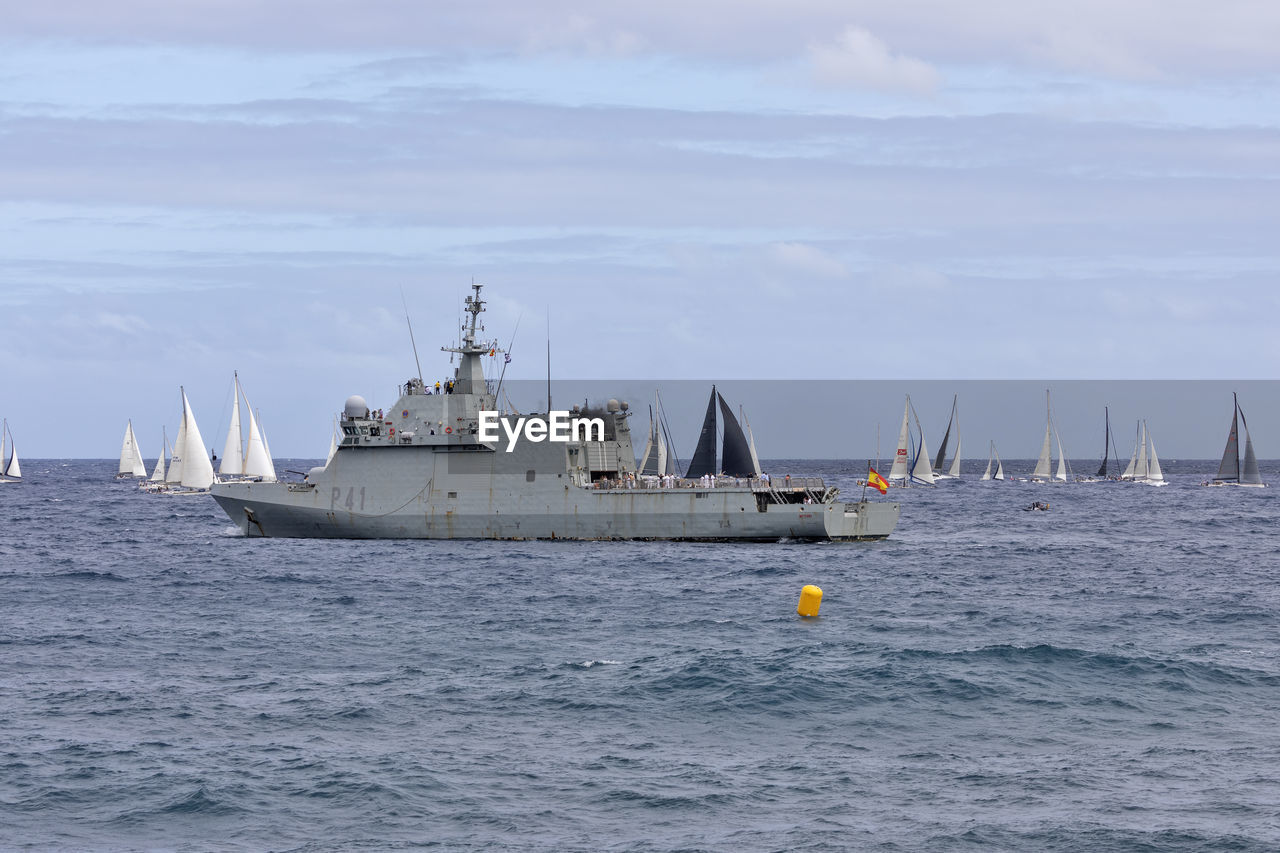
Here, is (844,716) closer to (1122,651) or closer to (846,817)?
(846,817)

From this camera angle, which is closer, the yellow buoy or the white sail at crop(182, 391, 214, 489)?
the yellow buoy

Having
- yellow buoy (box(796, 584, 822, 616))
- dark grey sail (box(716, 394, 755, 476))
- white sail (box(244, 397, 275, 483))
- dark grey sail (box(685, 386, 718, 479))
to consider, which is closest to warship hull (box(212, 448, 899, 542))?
dark grey sail (box(716, 394, 755, 476))

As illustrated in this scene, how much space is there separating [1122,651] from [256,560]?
1263 inches

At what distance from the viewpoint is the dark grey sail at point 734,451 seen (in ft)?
220

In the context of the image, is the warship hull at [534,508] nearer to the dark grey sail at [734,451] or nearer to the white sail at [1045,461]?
the dark grey sail at [734,451]

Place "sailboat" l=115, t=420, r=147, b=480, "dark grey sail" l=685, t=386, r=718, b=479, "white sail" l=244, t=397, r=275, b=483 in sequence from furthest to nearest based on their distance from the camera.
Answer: "sailboat" l=115, t=420, r=147, b=480 → "white sail" l=244, t=397, r=275, b=483 → "dark grey sail" l=685, t=386, r=718, b=479

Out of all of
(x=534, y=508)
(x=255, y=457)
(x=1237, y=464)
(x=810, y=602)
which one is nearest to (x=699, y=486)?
(x=534, y=508)

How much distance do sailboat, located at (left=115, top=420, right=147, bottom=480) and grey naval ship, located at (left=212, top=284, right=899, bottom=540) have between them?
333ft

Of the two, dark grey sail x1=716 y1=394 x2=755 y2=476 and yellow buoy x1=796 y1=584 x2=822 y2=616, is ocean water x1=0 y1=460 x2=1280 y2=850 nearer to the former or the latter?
yellow buoy x1=796 y1=584 x2=822 y2=616

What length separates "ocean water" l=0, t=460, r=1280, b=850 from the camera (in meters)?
17.4

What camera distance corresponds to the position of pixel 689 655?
2850 centimetres

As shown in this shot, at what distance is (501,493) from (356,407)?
7.29 meters

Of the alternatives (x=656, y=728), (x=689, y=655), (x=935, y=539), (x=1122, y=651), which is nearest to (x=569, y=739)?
(x=656, y=728)

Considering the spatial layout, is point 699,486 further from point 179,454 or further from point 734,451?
point 179,454
